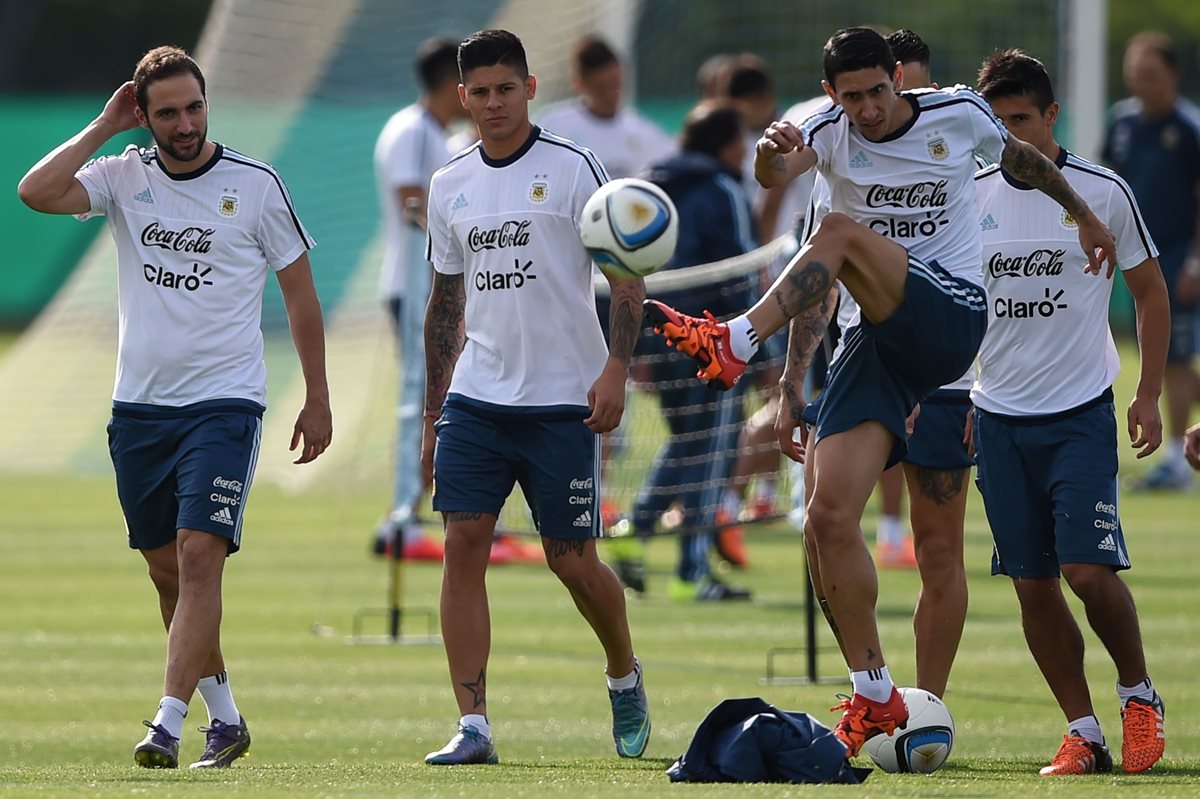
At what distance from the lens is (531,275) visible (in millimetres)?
7324

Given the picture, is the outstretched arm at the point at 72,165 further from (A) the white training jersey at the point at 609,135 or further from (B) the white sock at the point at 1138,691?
(A) the white training jersey at the point at 609,135

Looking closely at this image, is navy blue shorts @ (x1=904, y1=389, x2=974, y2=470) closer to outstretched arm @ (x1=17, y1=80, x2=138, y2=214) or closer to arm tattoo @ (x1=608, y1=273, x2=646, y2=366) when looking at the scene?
arm tattoo @ (x1=608, y1=273, x2=646, y2=366)

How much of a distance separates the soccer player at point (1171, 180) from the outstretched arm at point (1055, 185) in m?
9.86

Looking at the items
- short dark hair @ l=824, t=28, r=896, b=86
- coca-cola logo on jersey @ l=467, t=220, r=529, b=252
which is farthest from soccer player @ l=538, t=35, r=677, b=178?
short dark hair @ l=824, t=28, r=896, b=86

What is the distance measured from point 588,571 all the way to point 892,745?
1.28m

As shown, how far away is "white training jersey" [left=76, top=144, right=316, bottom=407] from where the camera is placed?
7.28 meters

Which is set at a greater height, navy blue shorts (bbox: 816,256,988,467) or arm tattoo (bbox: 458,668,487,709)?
navy blue shorts (bbox: 816,256,988,467)

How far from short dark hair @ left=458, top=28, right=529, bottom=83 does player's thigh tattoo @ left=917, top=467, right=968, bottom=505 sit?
2.10 metres

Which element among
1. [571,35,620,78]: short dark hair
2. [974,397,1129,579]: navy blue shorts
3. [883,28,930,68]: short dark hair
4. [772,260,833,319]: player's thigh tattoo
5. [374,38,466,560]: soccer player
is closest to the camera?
[772,260,833,319]: player's thigh tattoo

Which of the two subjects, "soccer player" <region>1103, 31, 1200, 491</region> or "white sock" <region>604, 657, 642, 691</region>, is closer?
"white sock" <region>604, 657, 642, 691</region>

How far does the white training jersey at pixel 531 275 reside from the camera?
24.0ft

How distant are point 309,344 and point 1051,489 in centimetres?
267

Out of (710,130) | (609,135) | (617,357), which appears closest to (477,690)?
(617,357)

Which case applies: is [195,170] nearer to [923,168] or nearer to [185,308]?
[185,308]
